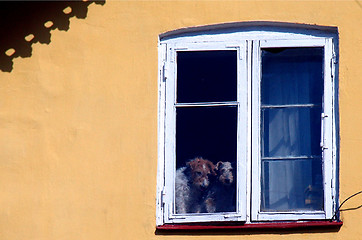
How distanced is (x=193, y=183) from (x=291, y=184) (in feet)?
2.35

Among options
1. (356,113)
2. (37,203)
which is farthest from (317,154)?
→ (37,203)

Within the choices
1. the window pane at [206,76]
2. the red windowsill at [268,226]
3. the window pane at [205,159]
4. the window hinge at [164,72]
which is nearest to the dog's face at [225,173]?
the window pane at [205,159]

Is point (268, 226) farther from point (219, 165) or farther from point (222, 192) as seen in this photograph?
point (219, 165)

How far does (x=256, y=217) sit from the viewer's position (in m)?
7.17

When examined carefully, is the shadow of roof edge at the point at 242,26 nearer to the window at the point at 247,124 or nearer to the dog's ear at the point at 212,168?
the window at the point at 247,124

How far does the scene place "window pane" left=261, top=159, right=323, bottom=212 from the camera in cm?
725

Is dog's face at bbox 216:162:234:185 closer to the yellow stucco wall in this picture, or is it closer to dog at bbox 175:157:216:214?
dog at bbox 175:157:216:214

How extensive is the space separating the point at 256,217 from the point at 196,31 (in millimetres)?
1469

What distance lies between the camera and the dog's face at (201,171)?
7.36 m

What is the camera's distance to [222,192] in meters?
7.30

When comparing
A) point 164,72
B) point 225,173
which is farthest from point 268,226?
point 164,72

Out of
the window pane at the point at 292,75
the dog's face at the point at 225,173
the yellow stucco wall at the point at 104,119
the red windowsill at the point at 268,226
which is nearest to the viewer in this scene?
the red windowsill at the point at 268,226

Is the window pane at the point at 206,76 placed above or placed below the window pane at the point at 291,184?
above

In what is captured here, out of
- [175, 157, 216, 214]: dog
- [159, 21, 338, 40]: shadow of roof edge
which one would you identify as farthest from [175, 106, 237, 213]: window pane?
[159, 21, 338, 40]: shadow of roof edge
